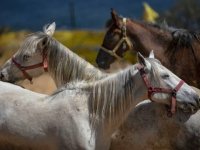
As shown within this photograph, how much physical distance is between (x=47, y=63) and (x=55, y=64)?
15 centimetres

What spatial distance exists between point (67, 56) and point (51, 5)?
1237 inches

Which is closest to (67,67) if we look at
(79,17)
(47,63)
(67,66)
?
(67,66)

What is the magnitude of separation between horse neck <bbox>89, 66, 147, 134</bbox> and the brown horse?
227 centimetres

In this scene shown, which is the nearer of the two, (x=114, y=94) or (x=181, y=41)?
(x=114, y=94)

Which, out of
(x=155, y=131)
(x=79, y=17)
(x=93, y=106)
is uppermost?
(x=93, y=106)

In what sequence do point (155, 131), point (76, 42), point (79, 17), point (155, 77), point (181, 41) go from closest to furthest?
point (155, 77) → point (155, 131) → point (181, 41) → point (76, 42) → point (79, 17)

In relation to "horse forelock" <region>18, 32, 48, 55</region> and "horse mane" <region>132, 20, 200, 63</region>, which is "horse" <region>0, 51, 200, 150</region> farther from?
"horse mane" <region>132, 20, 200, 63</region>

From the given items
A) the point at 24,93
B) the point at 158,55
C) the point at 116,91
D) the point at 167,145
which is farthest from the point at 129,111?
the point at 158,55

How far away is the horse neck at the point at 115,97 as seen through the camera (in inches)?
204

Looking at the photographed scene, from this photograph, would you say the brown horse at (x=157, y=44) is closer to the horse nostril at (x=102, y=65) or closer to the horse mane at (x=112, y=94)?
the horse nostril at (x=102, y=65)

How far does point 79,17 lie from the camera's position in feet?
106

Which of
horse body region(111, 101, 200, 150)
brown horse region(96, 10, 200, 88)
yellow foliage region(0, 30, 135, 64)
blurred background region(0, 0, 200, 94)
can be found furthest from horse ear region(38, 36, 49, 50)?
yellow foliage region(0, 30, 135, 64)

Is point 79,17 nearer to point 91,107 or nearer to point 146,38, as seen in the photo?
point 146,38

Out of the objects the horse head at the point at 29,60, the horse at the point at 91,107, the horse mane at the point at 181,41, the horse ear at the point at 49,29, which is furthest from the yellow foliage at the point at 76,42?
the horse at the point at 91,107
